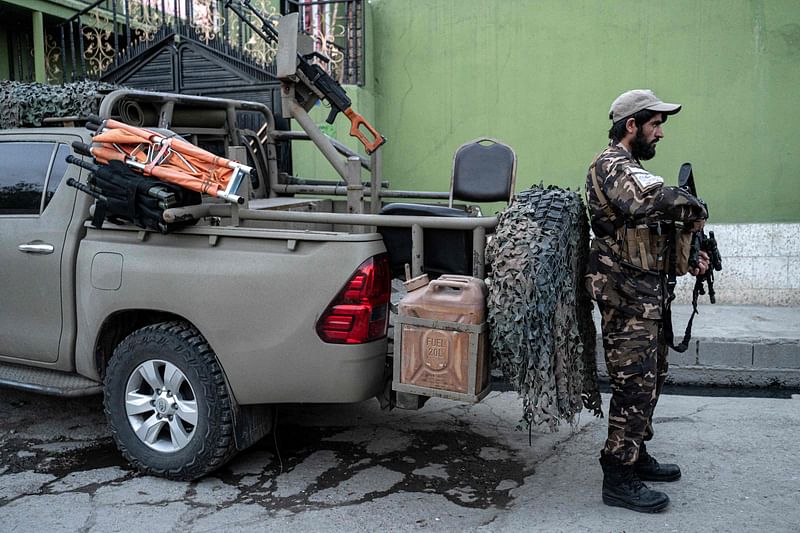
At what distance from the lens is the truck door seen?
4375mm

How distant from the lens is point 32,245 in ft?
14.5

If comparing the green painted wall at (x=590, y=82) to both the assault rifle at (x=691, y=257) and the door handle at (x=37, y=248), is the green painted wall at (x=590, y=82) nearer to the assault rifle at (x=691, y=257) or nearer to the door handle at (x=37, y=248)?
the assault rifle at (x=691, y=257)

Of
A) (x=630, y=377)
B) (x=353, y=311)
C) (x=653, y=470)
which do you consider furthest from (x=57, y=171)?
(x=653, y=470)

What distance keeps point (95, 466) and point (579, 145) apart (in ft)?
19.9

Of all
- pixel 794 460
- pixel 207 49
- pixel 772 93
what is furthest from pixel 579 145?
pixel 794 460

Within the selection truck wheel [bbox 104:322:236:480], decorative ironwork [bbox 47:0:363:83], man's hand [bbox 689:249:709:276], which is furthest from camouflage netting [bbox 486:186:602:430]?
decorative ironwork [bbox 47:0:363:83]

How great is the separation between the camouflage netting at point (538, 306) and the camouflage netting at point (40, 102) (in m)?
3.81

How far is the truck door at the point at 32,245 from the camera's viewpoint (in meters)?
4.38

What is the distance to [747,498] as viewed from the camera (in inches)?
150

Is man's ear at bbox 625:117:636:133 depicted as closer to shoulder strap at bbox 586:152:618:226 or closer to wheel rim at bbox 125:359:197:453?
shoulder strap at bbox 586:152:618:226

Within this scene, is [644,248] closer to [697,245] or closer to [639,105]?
[697,245]

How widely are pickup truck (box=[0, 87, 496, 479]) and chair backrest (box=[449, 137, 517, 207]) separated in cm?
171

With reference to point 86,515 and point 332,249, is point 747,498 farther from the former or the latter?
point 86,515

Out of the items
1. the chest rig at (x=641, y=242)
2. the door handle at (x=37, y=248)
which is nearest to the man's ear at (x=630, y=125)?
the chest rig at (x=641, y=242)
